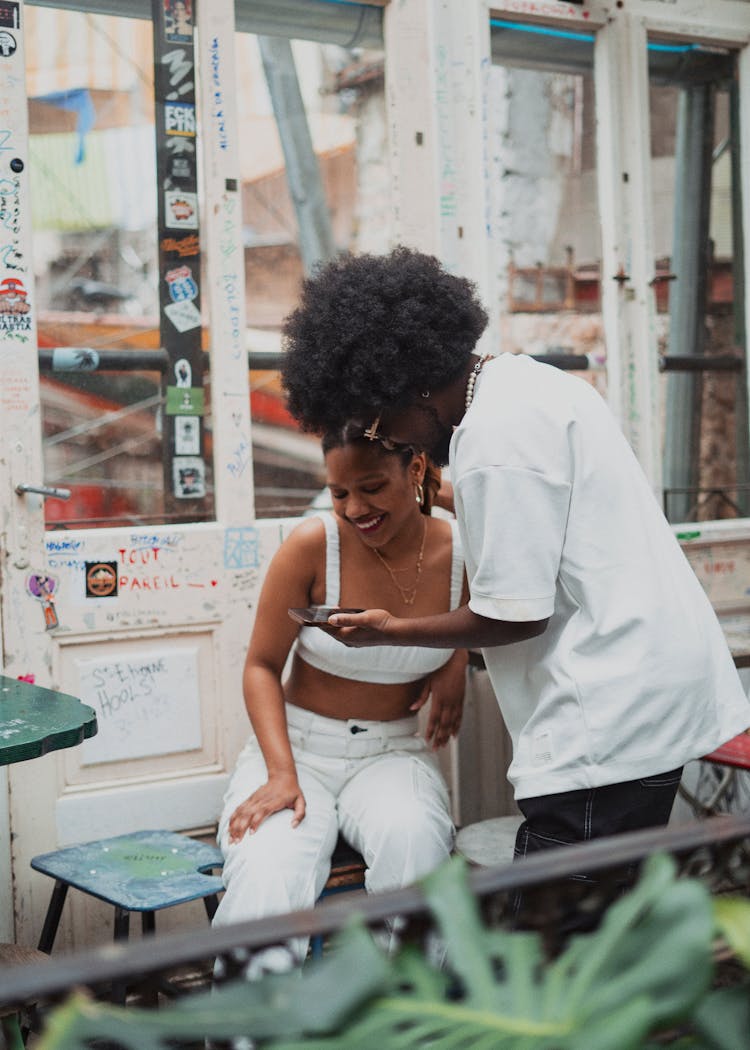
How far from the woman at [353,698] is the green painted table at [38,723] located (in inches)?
19.3

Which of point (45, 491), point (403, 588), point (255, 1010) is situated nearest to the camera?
point (255, 1010)

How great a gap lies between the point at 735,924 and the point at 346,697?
1897 millimetres

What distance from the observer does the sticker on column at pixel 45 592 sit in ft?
9.61

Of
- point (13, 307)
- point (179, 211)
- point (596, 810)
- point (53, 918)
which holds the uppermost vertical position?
point (179, 211)

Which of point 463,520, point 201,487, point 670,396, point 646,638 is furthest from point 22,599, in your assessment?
point 670,396

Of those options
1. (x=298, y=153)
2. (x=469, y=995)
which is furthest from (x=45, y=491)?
(x=469, y=995)

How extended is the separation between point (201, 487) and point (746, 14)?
259cm

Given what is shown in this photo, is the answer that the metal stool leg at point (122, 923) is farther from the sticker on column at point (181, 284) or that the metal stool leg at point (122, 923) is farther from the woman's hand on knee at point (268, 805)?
the sticker on column at point (181, 284)

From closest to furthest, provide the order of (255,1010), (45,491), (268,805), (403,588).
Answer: (255,1010), (268,805), (403,588), (45,491)

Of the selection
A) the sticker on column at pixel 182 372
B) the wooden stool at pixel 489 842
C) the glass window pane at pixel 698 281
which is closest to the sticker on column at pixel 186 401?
the sticker on column at pixel 182 372

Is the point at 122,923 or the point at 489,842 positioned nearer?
the point at 122,923

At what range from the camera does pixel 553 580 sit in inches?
71.6

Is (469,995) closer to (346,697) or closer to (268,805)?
(268,805)

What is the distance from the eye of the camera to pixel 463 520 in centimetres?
187
